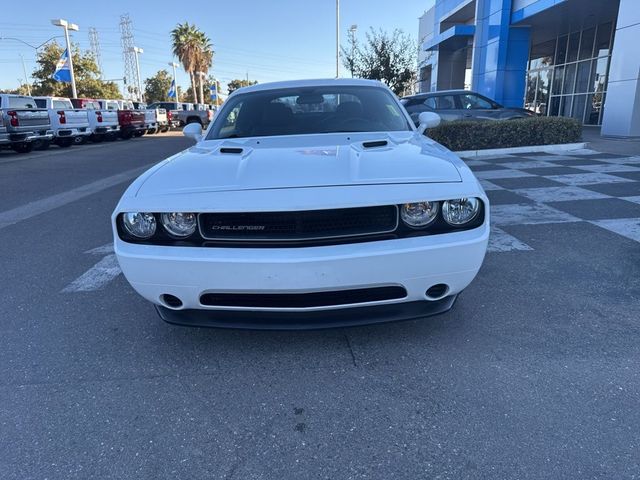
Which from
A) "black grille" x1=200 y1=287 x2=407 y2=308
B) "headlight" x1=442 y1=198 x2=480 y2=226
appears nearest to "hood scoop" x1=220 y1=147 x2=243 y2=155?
"black grille" x1=200 y1=287 x2=407 y2=308

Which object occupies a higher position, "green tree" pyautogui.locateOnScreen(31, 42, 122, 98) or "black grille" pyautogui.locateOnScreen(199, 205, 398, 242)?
"green tree" pyautogui.locateOnScreen(31, 42, 122, 98)

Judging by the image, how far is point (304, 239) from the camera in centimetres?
236

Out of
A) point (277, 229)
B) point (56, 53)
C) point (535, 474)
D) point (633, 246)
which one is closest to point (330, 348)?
point (277, 229)

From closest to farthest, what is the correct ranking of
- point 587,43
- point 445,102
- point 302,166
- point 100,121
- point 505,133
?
point 302,166, point 505,133, point 445,102, point 100,121, point 587,43

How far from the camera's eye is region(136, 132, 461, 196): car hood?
7.95 feet

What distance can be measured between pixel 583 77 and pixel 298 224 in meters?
23.1

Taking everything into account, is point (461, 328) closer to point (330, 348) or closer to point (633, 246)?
point (330, 348)

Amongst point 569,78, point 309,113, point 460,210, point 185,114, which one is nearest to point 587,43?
point 569,78

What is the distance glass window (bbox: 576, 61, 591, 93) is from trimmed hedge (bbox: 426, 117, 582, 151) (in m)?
11.1

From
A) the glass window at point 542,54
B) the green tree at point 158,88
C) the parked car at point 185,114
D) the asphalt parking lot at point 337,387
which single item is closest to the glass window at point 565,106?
the glass window at point 542,54

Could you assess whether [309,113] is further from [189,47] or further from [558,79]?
[189,47]

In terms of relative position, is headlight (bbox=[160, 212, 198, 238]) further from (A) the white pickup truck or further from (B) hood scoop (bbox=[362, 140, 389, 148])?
(A) the white pickup truck

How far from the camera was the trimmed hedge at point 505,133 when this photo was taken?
11375 mm

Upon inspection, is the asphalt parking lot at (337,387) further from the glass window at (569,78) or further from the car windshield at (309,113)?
the glass window at (569,78)
